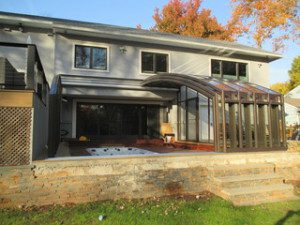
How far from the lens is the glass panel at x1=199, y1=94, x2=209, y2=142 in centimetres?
1161

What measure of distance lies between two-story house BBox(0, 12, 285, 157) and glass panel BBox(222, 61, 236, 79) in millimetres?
55

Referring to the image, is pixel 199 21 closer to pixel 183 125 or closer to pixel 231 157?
pixel 183 125

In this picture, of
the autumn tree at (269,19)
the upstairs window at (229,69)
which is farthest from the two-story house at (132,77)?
the autumn tree at (269,19)

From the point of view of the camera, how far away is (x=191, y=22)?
103ft

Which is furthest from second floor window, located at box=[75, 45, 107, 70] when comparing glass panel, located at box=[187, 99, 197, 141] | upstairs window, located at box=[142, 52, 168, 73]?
glass panel, located at box=[187, 99, 197, 141]

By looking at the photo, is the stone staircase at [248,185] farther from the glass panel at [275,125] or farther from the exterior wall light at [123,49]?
the exterior wall light at [123,49]

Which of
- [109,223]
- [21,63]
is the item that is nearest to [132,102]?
[21,63]

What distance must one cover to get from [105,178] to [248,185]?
3.59 meters

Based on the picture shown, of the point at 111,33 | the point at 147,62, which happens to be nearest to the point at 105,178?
the point at 111,33

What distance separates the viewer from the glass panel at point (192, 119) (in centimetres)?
1240

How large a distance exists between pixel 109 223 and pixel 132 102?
9.62 meters

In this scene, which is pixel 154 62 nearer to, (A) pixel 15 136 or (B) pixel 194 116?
(B) pixel 194 116

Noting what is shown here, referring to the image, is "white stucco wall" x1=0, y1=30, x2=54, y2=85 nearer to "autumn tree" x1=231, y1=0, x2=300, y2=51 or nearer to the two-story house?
the two-story house

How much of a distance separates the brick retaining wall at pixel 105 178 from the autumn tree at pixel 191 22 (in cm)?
2401
